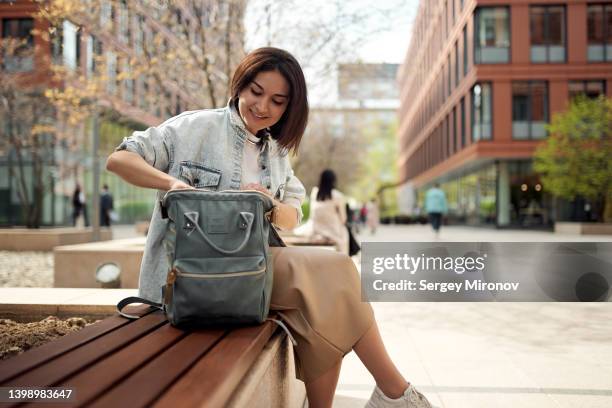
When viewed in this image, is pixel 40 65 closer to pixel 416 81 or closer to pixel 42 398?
pixel 42 398

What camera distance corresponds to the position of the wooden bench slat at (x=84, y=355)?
131 centimetres

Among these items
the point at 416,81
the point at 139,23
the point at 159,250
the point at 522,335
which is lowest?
the point at 522,335

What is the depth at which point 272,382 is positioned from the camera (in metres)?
2.00

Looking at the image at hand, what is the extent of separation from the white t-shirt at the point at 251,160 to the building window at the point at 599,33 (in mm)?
26672

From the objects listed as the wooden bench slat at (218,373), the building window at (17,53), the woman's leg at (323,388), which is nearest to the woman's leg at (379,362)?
the woman's leg at (323,388)

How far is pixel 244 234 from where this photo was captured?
68.7 inches

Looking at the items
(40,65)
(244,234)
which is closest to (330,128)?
(40,65)

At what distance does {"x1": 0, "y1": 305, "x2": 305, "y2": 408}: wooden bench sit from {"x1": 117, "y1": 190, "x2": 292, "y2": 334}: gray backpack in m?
0.10

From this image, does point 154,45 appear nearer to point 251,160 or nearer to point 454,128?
point 251,160

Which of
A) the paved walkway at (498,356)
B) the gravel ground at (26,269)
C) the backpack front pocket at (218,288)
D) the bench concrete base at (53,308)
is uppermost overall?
the backpack front pocket at (218,288)

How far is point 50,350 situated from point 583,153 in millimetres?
21226

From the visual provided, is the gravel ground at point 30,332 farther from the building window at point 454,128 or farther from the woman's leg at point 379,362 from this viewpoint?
the building window at point 454,128

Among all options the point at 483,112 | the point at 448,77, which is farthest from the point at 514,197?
the point at 448,77

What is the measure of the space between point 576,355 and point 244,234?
10.2 feet
